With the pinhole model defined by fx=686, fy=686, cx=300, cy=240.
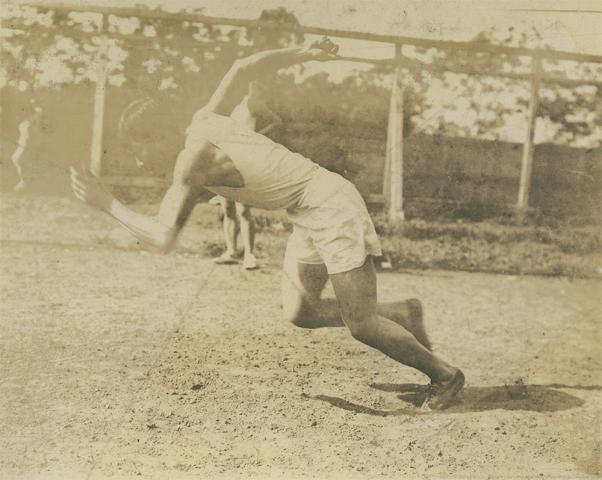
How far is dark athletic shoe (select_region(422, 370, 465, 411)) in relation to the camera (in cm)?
328

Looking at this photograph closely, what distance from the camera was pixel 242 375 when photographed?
3.32 meters

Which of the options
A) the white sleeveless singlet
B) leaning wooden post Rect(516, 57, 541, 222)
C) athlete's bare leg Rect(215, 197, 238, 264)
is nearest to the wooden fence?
leaning wooden post Rect(516, 57, 541, 222)

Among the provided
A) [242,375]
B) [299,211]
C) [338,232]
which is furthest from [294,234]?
[242,375]

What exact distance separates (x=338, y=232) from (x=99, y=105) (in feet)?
4.63

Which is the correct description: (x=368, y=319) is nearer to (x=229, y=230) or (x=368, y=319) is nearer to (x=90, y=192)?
(x=229, y=230)

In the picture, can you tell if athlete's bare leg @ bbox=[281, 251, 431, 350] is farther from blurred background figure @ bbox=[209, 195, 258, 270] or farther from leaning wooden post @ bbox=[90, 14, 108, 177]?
leaning wooden post @ bbox=[90, 14, 108, 177]

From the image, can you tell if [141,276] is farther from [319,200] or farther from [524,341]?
[524,341]

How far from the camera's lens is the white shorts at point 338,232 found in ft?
10.2

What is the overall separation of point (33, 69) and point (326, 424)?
2.26 meters

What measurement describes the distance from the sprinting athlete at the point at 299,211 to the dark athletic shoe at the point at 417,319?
6cm

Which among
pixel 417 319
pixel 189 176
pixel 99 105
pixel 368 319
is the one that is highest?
pixel 99 105

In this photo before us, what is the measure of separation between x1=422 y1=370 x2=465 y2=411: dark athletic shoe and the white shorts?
0.72 m

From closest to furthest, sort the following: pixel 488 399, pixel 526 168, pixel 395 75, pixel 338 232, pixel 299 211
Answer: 1. pixel 338 232
2. pixel 299 211
3. pixel 488 399
4. pixel 395 75
5. pixel 526 168

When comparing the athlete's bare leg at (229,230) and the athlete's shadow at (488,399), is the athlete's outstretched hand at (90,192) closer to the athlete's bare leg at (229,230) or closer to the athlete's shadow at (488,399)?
the athlete's bare leg at (229,230)
